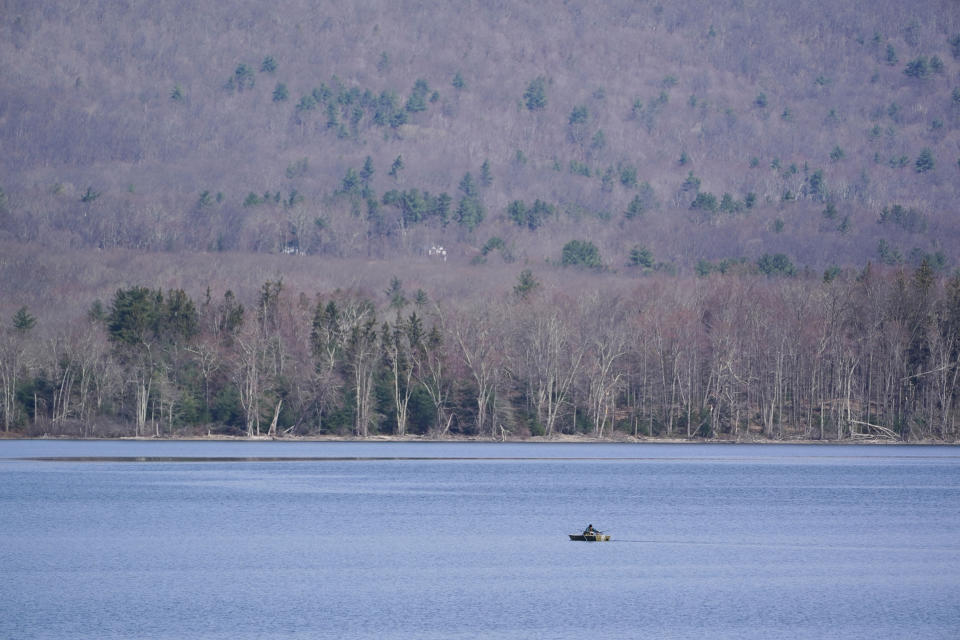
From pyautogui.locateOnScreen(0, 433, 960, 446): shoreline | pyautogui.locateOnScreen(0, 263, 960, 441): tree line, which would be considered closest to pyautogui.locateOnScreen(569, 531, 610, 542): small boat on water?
pyautogui.locateOnScreen(0, 263, 960, 441): tree line

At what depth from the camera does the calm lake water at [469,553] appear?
36562mm

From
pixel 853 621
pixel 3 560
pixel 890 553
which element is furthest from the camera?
pixel 890 553

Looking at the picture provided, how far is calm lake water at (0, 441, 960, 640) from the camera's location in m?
36.6

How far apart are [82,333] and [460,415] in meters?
34.9

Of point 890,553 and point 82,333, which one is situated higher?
point 82,333

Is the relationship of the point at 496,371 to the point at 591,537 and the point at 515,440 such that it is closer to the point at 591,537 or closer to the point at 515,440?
the point at 515,440

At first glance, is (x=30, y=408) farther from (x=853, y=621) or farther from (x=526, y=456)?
(x=853, y=621)

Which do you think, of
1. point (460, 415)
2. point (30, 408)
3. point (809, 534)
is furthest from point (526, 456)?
point (809, 534)

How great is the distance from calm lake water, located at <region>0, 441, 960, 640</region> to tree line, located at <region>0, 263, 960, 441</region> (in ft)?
78.3

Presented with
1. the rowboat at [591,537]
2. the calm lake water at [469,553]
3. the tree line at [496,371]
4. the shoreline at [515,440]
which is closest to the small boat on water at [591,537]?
the rowboat at [591,537]

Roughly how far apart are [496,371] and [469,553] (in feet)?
221

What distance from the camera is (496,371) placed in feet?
380

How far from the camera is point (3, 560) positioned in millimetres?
45438

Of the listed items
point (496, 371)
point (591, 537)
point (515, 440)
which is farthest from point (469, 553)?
point (515, 440)
